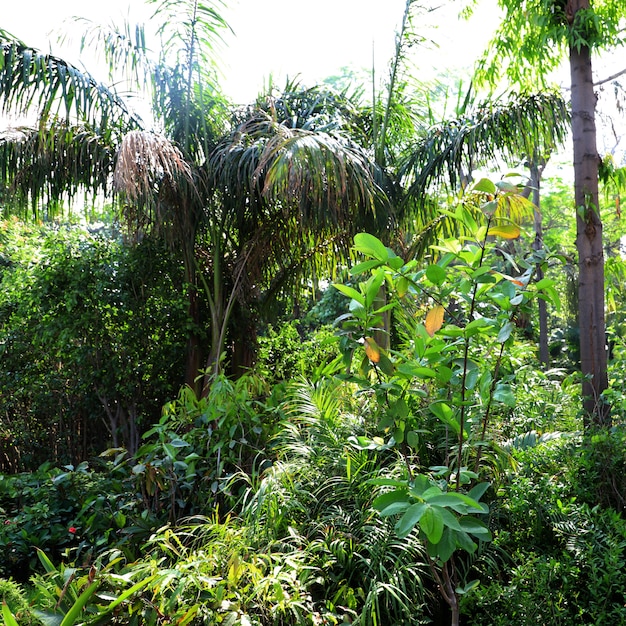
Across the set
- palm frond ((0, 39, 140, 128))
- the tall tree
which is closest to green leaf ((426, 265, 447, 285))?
the tall tree

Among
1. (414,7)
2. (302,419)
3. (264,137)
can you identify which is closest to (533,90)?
(414,7)

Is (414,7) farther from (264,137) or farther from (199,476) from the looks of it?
(199,476)

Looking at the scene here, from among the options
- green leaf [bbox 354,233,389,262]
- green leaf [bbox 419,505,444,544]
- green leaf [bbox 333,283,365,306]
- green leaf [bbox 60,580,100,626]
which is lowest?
green leaf [bbox 60,580,100,626]

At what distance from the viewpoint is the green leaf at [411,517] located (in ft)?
6.75

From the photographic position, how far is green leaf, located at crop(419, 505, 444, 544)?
2059 mm

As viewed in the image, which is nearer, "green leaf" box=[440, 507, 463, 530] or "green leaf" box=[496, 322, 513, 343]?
"green leaf" box=[440, 507, 463, 530]

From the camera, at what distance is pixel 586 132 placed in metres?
4.45

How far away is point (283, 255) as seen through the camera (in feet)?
25.5

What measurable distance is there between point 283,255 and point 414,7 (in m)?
3.20

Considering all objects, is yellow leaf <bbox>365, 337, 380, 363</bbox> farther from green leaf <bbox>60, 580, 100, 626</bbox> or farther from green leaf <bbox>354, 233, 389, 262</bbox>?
green leaf <bbox>60, 580, 100, 626</bbox>

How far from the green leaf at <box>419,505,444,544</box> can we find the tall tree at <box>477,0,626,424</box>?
233cm

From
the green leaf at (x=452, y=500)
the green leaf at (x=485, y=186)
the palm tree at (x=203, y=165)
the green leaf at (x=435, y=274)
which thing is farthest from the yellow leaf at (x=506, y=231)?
the palm tree at (x=203, y=165)

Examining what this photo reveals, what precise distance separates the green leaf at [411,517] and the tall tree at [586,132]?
234cm

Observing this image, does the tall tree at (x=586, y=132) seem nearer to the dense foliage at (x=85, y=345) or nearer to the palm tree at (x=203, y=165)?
the palm tree at (x=203, y=165)
